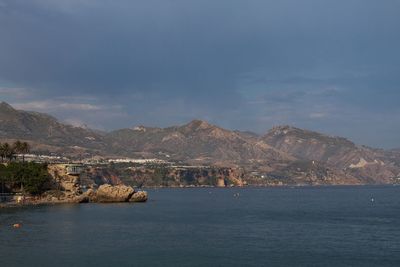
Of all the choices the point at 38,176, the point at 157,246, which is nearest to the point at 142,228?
the point at 157,246

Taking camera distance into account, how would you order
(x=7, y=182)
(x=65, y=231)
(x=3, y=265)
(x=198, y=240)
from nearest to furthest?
(x=3, y=265)
(x=198, y=240)
(x=65, y=231)
(x=7, y=182)

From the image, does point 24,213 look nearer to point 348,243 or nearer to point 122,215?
point 122,215

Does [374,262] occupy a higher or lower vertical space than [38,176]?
lower

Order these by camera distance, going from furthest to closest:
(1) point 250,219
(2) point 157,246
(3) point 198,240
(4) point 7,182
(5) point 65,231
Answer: (4) point 7,182 < (1) point 250,219 < (5) point 65,231 < (3) point 198,240 < (2) point 157,246

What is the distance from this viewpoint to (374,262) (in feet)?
276

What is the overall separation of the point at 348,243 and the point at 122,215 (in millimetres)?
71869

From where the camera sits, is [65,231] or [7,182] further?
[7,182]

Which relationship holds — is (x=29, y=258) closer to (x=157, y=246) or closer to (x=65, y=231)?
(x=157, y=246)

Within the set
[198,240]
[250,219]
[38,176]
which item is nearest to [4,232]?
[198,240]

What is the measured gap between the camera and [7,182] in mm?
199125

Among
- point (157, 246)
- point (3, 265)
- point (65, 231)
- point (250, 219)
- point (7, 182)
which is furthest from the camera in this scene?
point (7, 182)

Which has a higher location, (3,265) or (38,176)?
(38,176)

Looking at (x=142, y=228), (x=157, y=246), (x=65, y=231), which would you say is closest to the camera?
(x=157, y=246)

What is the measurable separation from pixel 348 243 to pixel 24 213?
91936 mm
